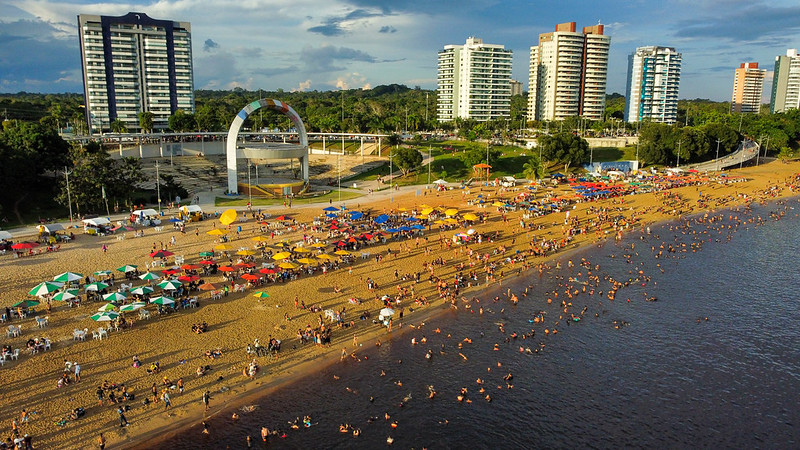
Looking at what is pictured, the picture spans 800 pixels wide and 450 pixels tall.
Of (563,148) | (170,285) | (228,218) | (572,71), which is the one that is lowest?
A: (170,285)

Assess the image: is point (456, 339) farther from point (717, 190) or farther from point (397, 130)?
point (397, 130)

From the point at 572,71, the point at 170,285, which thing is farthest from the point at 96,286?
the point at 572,71

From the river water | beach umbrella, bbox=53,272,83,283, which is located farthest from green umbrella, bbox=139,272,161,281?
the river water

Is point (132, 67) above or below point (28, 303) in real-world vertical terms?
above

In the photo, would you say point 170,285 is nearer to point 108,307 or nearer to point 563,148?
point 108,307

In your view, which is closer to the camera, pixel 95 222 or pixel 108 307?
pixel 108 307

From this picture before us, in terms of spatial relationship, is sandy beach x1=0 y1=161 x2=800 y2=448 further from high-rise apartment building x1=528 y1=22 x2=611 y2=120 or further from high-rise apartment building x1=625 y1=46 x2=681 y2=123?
high-rise apartment building x1=625 y1=46 x2=681 y2=123

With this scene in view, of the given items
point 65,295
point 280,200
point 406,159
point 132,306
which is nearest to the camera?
point 132,306
